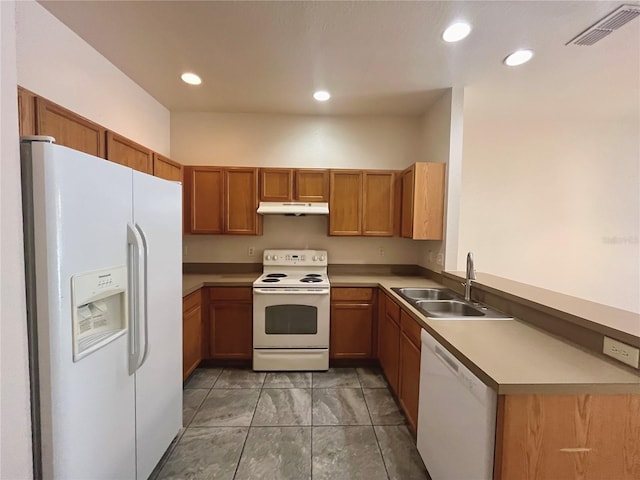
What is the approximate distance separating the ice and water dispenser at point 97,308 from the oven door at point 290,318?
5.20ft

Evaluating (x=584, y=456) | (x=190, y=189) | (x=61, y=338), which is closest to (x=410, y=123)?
(x=190, y=189)

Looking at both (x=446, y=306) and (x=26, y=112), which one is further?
(x=446, y=306)

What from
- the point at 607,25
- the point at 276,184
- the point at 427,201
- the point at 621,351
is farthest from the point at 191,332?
the point at 607,25

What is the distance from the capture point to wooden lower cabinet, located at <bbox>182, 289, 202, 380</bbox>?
2443mm

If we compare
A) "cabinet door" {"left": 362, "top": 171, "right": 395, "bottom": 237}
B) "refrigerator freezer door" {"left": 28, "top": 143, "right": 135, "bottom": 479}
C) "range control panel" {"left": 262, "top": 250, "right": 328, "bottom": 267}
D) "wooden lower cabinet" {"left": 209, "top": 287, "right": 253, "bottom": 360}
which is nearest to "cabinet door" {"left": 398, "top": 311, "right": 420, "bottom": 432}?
"cabinet door" {"left": 362, "top": 171, "right": 395, "bottom": 237}

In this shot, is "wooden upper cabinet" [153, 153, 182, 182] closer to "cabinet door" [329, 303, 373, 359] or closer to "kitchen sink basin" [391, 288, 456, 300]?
"cabinet door" [329, 303, 373, 359]

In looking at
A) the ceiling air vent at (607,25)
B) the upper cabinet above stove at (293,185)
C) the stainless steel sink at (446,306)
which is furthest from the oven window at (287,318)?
the ceiling air vent at (607,25)

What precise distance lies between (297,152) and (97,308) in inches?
104

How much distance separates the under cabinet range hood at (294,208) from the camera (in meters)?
2.97

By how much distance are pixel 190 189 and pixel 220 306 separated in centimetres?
130

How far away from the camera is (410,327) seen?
1975 millimetres

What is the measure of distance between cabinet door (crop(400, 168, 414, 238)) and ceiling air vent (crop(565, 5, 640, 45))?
1.41 m

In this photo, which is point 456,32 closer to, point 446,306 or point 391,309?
point 446,306

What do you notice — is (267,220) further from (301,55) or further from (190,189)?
(301,55)
